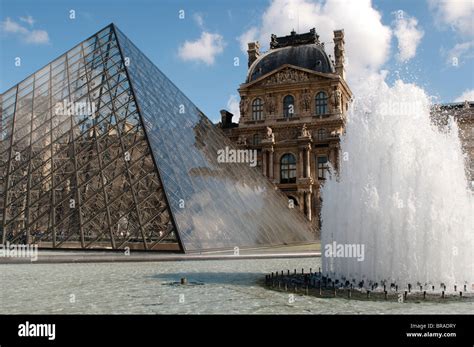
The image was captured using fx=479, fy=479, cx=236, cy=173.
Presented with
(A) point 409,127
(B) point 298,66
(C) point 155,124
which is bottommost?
(A) point 409,127

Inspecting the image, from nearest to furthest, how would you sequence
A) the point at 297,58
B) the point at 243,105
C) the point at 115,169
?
the point at 115,169 → the point at 243,105 → the point at 297,58

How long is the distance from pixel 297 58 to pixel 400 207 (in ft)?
127

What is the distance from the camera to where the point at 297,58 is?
4603cm

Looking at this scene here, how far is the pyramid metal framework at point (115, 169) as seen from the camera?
1575 centimetres

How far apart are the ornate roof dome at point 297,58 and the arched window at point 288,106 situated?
350 centimetres

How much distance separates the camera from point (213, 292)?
314 inches

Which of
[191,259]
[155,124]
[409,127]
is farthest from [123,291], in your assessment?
[155,124]

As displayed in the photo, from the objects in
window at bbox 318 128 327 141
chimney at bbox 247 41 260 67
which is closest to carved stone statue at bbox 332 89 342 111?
window at bbox 318 128 327 141

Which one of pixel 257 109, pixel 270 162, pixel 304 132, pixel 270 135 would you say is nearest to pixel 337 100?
pixel 304 132

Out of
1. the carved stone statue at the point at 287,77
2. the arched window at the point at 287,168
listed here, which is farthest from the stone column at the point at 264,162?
the carved stone statue at the point at 287,77

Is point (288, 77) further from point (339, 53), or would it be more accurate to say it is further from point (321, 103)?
point (339, 53)

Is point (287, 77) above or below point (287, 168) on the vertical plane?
above
